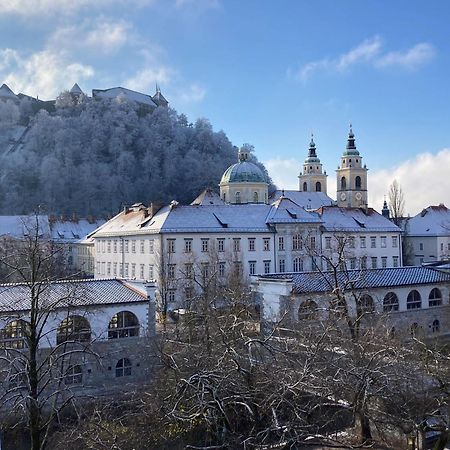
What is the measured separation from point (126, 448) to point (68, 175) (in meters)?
67.8

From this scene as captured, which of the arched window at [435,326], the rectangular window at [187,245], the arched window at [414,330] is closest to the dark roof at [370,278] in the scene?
the arched window at [435,326]

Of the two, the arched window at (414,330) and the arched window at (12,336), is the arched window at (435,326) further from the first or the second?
the arched window at (12,336)

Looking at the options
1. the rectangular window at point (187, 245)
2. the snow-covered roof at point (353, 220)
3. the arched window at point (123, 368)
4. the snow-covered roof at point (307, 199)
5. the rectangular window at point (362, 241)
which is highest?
the snow-covered roof at point (307, 199)

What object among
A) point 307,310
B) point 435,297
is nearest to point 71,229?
point 307,310

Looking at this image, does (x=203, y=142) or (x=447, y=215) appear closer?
(x=447, y=215)

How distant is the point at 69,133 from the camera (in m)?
82.9

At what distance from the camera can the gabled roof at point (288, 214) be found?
36.1 metres

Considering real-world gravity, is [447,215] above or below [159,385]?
above

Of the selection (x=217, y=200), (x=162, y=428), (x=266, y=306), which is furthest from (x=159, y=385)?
(x=217, y=200)

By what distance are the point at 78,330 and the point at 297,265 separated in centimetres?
1899

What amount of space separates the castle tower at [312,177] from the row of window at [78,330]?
53.5 m

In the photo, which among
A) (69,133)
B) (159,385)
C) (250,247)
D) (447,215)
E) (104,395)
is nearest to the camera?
(159,385)

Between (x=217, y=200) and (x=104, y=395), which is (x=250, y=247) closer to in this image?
(x=217, y=200)

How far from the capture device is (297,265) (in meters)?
36.4
